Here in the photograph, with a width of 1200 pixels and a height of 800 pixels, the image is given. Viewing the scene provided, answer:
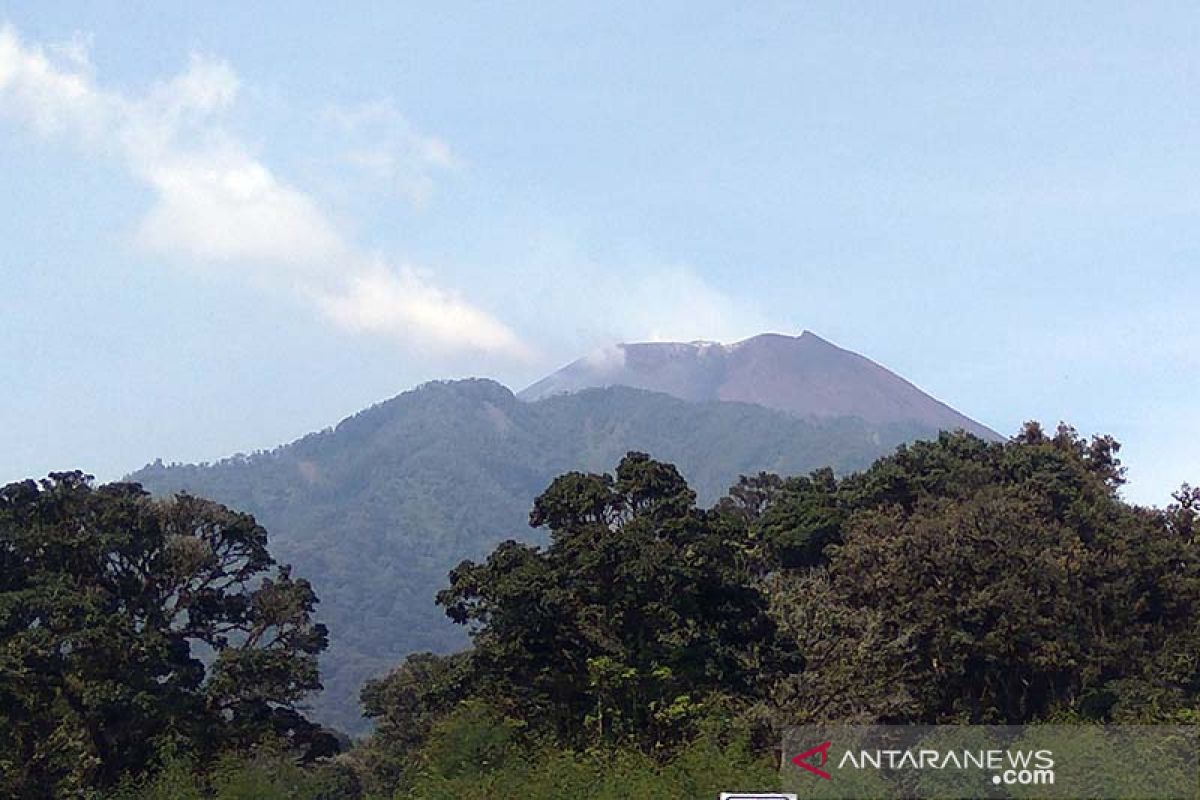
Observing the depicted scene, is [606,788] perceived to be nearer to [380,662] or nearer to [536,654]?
[536,654]

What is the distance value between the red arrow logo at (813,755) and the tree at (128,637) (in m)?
10.6

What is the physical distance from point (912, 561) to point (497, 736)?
33.0ft

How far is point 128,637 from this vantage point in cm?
2342

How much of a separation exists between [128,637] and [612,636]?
8.59 m

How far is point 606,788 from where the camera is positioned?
53.0 ft

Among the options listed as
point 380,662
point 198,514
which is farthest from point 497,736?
point 380,662

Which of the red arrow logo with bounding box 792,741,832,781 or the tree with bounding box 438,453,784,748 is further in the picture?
the tree with bounding box 438,453,784,748

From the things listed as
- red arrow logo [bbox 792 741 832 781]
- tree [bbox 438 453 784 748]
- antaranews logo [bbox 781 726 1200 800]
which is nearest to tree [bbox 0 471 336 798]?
tree [bbox 438 453 784 748]

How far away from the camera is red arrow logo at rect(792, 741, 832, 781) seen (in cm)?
1662

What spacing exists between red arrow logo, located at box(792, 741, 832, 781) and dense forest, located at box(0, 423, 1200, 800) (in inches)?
30.4

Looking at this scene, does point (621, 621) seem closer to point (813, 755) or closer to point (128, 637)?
point (813, 755)

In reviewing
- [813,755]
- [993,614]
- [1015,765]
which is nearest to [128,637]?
[813,755]

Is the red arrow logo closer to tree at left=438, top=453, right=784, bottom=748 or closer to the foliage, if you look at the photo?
tree at left=438, top=453, right=784, bottom=748

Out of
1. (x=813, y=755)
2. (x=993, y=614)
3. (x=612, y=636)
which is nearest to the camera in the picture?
(x=813, y=755)
